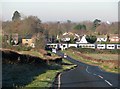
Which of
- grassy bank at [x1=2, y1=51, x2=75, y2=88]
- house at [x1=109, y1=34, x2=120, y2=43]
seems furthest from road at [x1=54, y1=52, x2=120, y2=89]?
house at [x1=109, y1=34, x2=120, y2=43]

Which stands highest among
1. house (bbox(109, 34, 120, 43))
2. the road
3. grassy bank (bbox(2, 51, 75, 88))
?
house (bbox(109, 34, 120, 43))

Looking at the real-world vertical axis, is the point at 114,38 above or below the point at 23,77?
above

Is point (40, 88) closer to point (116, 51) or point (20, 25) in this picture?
point (116, 51)

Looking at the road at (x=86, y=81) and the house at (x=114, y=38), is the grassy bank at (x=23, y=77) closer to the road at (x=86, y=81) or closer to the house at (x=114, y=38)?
the road at (x=86, y=81)

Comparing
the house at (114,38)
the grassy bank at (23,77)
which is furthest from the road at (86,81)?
the house at (114,38)

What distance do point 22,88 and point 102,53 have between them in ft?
322

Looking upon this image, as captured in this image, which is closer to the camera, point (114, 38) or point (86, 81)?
point (86, 81)

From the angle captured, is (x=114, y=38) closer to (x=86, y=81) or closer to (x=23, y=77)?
(x=86, y=81)

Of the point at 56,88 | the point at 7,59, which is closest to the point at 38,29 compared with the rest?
the point at 7,59

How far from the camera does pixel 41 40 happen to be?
10406 cm

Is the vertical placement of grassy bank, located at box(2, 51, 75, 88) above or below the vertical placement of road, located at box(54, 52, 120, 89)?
above

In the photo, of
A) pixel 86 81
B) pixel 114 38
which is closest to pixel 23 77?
pixel 86 81

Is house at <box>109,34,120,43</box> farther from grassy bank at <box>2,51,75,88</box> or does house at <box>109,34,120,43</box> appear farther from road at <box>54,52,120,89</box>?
road at <box>54,52,120,89</box>

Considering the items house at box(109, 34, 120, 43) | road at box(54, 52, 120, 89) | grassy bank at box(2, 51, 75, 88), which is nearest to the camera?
grassy bank at box(2, 51, 75, 88)
